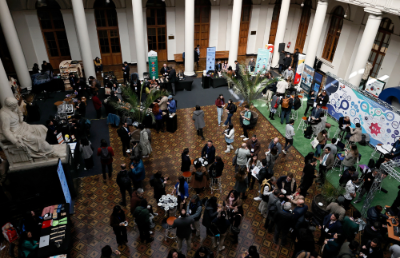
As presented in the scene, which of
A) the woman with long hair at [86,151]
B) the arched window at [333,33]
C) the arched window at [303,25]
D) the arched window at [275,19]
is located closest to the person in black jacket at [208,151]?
the woman with long hair at [86,151]

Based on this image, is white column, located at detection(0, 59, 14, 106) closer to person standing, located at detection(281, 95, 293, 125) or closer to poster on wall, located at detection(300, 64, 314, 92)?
person standing, located at detection(281, 95, 293, 125)

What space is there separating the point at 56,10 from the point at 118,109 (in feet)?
25.6

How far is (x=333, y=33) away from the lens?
51.9ft

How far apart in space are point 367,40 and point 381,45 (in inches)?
104

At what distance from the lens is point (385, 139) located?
9.81 m

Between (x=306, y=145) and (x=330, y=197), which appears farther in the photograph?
(x=306, y=145)

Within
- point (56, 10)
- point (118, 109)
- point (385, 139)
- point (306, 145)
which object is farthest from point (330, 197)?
point (56, 10)

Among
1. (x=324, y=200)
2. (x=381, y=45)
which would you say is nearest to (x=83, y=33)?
(x=324, y=200)

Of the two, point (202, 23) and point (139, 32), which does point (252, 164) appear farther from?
point (202, 23)

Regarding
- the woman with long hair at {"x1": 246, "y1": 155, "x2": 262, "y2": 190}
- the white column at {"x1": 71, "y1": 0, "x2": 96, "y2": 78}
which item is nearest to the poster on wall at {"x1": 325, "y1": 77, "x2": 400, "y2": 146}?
the woman with long hair at {"x1": 246, "y1": 155, "x2": 262, "y2": 190}

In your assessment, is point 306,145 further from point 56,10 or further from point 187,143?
point 56,10

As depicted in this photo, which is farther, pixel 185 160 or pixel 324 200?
pixel 185 160

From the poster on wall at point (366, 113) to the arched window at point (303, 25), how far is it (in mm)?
7252

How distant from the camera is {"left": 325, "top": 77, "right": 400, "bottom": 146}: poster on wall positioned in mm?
9548
